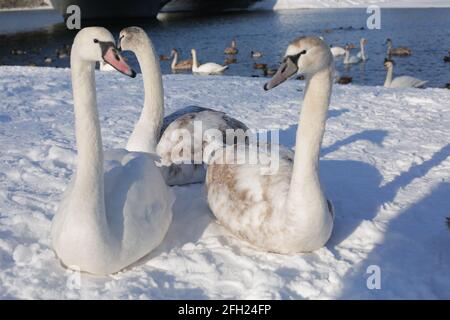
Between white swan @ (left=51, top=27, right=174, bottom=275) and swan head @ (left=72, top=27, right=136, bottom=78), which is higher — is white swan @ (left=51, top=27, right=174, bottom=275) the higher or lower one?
the lower one

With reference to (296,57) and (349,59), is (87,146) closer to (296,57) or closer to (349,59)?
(296,57)

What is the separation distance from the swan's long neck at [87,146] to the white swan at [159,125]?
173cm

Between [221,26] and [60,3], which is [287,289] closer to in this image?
[221,26]

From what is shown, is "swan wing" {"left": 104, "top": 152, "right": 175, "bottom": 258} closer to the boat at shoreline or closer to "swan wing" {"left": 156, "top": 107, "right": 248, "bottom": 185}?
"swan wing" {"left": 156, "top": 107, "right": 248, "bottom": 185}

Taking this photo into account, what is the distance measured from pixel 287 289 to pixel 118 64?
1863 mm

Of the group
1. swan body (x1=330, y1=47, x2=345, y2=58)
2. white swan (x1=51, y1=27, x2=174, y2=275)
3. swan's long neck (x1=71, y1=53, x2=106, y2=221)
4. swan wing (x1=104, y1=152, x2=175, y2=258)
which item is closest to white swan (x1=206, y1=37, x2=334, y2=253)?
swan wing (x1=104, y1=152, x2=175, y2=258)

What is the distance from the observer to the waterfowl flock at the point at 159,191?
3.42m

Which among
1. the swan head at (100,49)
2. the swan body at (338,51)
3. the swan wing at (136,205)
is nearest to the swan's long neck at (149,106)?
the swan wing at (136,205)

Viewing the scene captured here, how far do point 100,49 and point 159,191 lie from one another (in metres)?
1.27

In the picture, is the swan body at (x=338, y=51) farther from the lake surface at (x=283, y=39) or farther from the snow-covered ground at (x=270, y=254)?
the snow-covered ground at (x=270, y=254)

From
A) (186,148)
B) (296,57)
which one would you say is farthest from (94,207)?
(186,148)

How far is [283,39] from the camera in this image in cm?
3491

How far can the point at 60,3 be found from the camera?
57.6 m

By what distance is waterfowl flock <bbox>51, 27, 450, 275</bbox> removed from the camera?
342 cm
